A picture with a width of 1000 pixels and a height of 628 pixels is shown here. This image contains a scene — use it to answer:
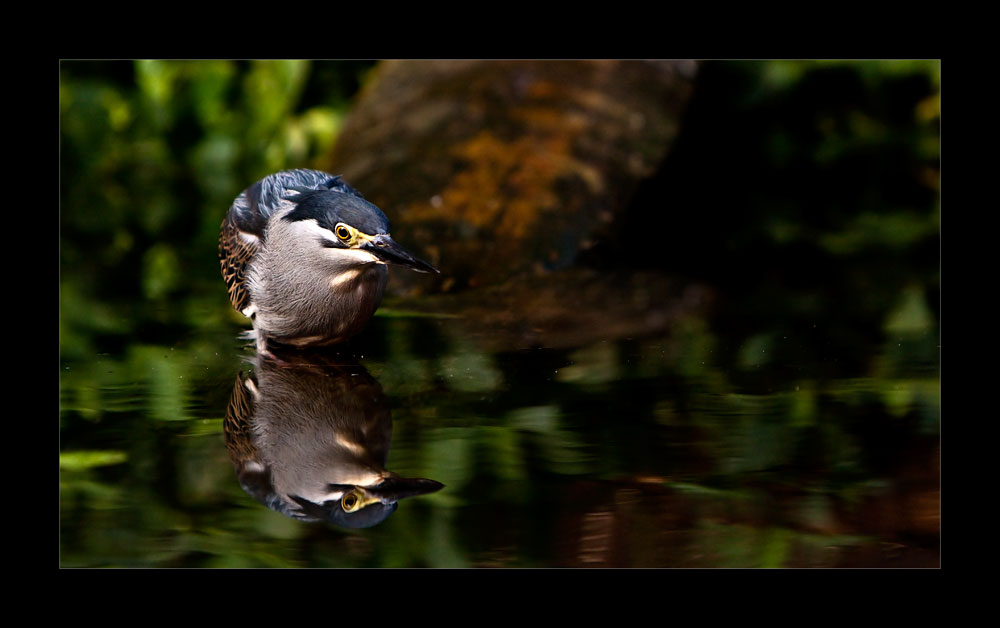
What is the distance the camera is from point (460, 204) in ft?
22.1

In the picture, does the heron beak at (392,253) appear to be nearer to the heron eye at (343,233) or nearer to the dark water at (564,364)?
the heron eye at (343,233)

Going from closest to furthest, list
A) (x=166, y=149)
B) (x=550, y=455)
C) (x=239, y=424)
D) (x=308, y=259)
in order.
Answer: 1. (x=550, y=455)
2. (x=239, y=424)
3. (x=308, y=259)
4. (x=166, y=149)

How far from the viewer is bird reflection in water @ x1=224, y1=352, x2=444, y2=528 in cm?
336

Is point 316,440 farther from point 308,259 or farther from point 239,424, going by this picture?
point 308,259

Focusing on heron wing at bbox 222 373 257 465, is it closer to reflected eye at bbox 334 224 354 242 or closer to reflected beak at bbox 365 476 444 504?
reflected beak at bbox 365 476 444 504

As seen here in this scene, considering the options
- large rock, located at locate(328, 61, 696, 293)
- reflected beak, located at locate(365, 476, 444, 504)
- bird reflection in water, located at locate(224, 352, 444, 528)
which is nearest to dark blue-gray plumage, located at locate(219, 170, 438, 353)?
bird reflection in water, located at locate(224, 352, 444, 528)

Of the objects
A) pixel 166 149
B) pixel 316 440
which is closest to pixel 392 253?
pixel 316 440

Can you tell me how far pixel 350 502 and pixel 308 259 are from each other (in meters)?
1.55

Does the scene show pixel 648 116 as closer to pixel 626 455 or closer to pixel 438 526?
pixel 626 455

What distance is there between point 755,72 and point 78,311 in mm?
5260

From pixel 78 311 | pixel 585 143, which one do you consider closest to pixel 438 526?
pixel 78 311

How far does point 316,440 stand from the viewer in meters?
3.85

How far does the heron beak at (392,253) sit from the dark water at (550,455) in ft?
1.69

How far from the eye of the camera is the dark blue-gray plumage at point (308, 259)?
4.41 metres
